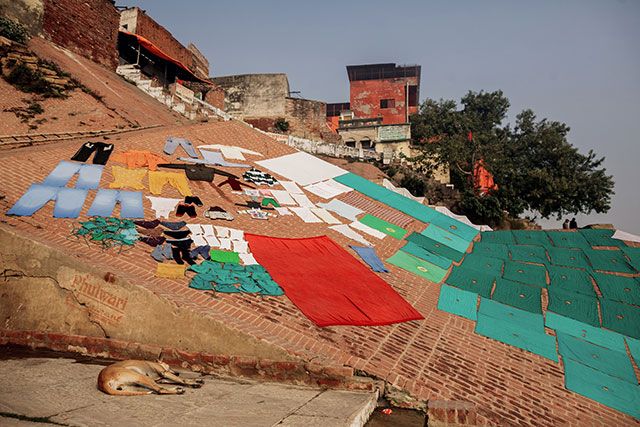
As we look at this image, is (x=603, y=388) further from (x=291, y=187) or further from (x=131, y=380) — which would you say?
(x=291, y=187)

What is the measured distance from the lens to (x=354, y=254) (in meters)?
10.1

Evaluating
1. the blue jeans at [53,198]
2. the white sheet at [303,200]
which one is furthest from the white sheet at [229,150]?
the blue jeans at [53,198]

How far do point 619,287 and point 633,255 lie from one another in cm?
240

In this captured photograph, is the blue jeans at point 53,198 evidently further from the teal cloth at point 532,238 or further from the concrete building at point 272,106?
the concrete building at point 272,106

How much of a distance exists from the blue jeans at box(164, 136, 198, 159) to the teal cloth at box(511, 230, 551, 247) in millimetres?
11955

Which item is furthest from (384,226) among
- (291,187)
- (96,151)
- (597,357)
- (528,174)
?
(528,174)

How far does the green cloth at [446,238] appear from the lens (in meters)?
13.0

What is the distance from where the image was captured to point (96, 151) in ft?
32.4

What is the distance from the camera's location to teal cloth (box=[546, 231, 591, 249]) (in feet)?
41.8

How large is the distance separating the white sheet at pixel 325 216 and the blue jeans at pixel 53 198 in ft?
21.1

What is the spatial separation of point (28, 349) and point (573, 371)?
871 cm

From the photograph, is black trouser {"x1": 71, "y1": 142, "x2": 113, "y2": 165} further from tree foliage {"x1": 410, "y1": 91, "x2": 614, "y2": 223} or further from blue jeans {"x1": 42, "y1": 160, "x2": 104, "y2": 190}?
tree foliage {"x1": 410, "y1": 91, "x2": 614, "y2": 223}

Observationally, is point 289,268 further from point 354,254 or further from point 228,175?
point 228,175

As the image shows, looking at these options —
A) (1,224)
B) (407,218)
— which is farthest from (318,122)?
(1,224)
